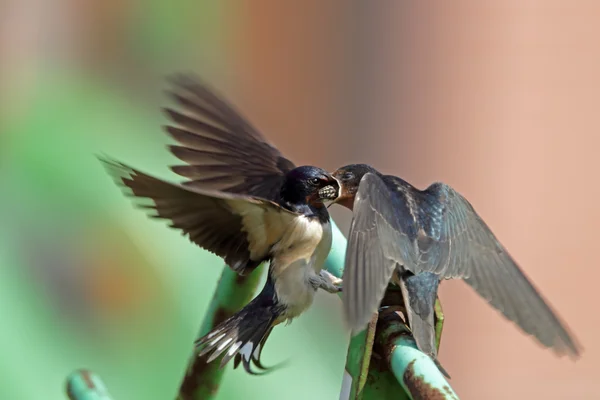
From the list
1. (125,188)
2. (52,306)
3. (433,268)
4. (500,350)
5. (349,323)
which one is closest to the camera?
(349,323)

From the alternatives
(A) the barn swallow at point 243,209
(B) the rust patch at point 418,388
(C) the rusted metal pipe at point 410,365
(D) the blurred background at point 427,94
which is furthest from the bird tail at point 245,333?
(D) the blurred background at point 427,94

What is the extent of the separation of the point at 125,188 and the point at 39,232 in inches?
56.3

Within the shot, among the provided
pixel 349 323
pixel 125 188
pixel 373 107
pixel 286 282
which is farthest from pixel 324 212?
pixel 373 107

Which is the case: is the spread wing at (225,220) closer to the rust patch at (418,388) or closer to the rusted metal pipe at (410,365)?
the rusted metal pipe at (410,365)

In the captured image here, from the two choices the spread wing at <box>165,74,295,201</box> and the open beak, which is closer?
the open beak

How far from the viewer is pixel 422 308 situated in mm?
1416

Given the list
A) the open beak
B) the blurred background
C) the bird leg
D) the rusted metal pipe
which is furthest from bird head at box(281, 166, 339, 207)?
the blurred background

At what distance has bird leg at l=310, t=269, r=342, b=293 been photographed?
154 cm

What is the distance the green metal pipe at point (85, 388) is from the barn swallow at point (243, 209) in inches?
8.1

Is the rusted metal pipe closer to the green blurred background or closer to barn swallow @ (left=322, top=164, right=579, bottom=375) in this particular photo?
barn swallow @ (left=322, top=164, right=579, bottom=375)

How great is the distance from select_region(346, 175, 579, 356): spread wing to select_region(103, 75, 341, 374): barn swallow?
0.10 m

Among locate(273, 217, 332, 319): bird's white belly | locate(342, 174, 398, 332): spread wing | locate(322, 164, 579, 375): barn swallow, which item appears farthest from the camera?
locate(273, 217, 332, 319): bird's white belly

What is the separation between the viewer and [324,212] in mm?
1648

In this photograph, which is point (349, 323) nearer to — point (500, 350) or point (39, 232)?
point (39, 232)
